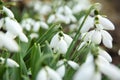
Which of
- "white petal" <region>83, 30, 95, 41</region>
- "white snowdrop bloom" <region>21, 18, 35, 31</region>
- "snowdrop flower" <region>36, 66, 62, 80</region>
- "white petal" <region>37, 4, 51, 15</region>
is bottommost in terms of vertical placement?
"white petal" <region>37, 4, 51, 15</region>

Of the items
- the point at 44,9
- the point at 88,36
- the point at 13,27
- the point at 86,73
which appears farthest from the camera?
the point at 44,9

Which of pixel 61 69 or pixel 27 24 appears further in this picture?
pixel 27 24

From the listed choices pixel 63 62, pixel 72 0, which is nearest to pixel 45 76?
pixel 63 62

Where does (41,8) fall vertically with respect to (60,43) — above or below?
below

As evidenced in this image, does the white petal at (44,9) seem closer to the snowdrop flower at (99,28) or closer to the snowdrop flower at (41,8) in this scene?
the snowdrop flower at (41,8)

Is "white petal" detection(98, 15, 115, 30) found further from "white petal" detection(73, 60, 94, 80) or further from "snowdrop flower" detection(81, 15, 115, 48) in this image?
"white petal" detection(73, 60, 94, 80)

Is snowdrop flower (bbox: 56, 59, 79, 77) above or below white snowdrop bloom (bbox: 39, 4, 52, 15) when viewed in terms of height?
above

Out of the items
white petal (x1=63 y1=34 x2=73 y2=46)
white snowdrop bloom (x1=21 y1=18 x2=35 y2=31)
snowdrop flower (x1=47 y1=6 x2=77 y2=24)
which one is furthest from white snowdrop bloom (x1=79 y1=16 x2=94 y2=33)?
white snowdrop bloom (x1=21 y1=18 x2=35 y2=31)

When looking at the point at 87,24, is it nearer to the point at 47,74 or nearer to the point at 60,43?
the point at 60,43

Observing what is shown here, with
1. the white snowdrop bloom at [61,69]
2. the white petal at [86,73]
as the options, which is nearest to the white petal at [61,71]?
the white snowdrop bloom at [61,69]

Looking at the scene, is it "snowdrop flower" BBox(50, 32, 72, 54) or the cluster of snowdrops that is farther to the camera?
"snowdrop flower" BBox(50, 32, 72, 54)

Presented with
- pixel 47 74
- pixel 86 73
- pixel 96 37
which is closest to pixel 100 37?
pixel 96 37

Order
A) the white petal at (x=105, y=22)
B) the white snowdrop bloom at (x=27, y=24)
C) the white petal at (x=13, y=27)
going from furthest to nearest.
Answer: the white snowdrop bloom at (x=27, y=24) → the white petal at (x=105, y=22) → the white petal at (x=13, y=27)
